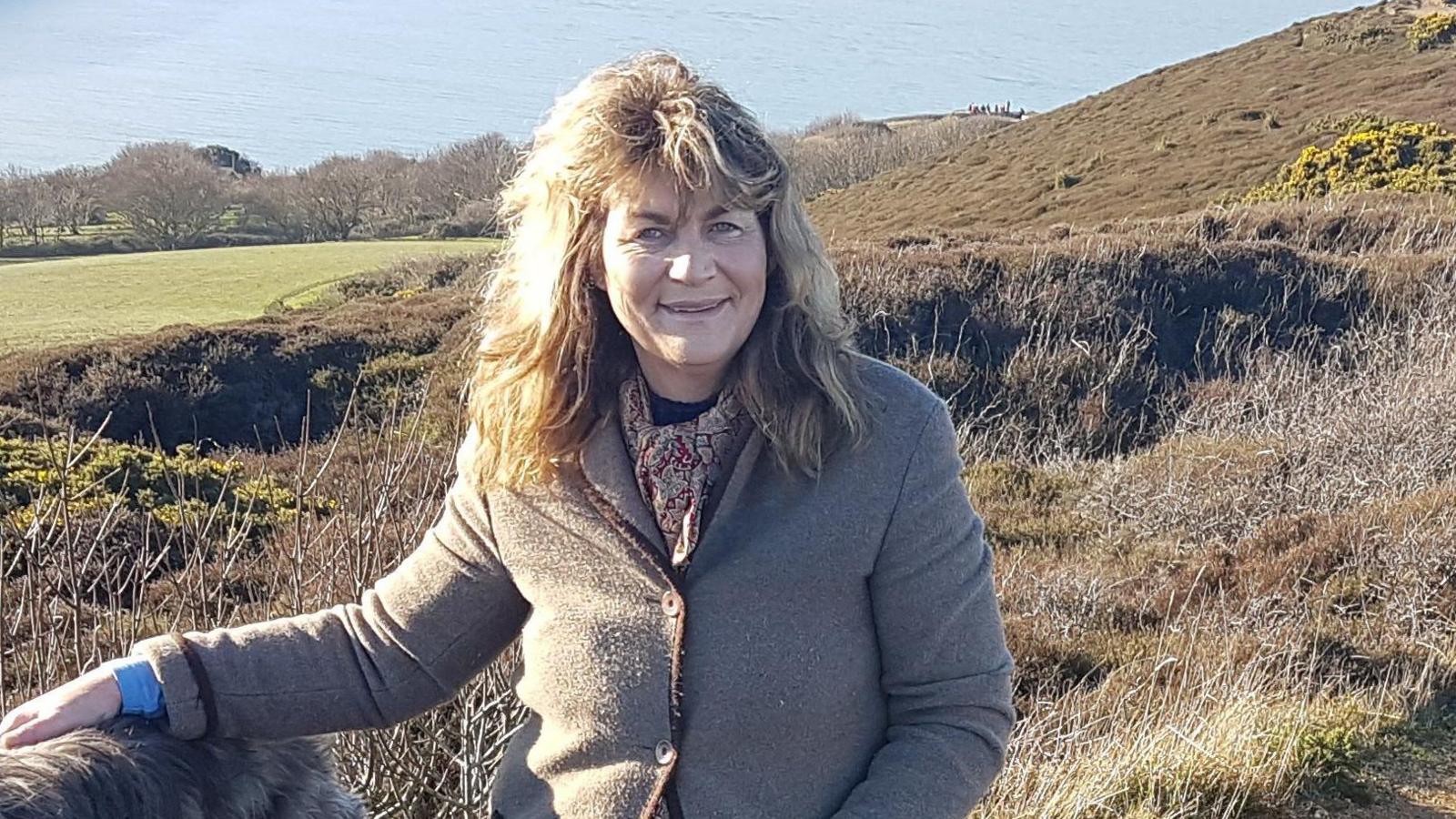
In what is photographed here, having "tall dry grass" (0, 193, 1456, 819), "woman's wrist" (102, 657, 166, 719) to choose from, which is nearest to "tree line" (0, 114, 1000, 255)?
"tall dry grass" (0, 193, 1456, 819)

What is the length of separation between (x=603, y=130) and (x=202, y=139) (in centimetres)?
3400

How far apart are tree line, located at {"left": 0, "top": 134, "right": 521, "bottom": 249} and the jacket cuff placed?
24891mm

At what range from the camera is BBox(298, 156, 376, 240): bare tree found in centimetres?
3825

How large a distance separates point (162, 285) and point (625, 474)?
23.1 metres

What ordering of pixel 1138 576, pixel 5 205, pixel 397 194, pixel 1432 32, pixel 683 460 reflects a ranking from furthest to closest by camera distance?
pixel 397 194, pixel 1432 32, pixel 5 205, pixel 1138 576, pixel 683 460

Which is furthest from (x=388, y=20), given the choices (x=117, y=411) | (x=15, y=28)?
(x=117, y=411)

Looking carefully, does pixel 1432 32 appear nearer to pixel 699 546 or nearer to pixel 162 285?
pixel 162 285

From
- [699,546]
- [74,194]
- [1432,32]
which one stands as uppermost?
[1432,32]

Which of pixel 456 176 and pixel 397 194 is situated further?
pixel 397 194

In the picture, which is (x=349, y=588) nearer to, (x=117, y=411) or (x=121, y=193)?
(x=117, y=411)

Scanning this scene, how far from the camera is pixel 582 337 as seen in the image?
8.08 feet

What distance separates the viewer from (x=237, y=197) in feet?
126

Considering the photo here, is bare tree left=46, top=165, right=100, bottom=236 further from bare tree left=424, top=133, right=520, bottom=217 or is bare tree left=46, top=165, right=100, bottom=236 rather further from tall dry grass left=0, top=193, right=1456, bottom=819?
tall dry grass left=0, top=193, right=1456, bottom=819

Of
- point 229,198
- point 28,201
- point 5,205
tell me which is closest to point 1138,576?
point 5,205
